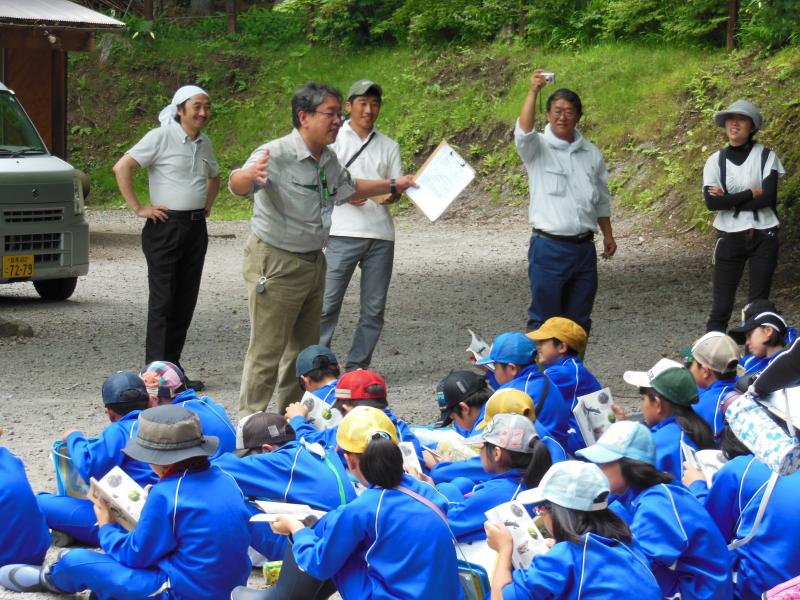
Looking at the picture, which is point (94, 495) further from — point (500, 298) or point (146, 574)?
point (500, 298)

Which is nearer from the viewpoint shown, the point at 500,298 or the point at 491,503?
the point at 491,503

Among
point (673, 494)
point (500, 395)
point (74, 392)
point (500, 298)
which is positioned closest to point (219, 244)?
point (500, 298)

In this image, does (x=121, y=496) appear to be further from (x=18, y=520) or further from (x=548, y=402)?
(x=548, y=402)

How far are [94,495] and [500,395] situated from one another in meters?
1.94

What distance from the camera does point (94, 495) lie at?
16.0 feet

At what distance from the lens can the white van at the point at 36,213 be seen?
1243 cm

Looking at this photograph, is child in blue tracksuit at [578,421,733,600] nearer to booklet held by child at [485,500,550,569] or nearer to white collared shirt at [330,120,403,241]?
booklet held by child at [485,500,550,569]

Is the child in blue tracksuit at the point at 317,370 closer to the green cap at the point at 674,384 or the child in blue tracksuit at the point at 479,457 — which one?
the child in blue tracksuit at the point at 479,457

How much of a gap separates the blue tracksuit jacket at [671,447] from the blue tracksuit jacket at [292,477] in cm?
140

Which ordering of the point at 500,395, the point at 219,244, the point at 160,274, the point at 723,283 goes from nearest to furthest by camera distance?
the point at 500,395
the point at 160,274
the point at 723,283
the point at 219,244

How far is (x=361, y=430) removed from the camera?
464cm

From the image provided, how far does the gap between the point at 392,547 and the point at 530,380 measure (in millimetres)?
2342

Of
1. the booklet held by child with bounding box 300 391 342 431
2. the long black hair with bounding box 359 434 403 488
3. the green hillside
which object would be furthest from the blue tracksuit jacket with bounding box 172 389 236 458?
the green hillside

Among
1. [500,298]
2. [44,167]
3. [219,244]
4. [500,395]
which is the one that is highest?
[500,395]
